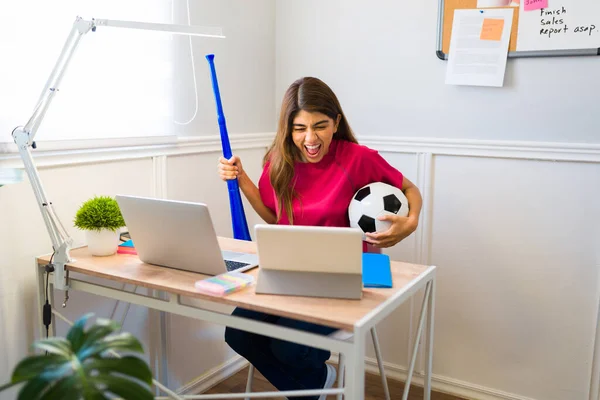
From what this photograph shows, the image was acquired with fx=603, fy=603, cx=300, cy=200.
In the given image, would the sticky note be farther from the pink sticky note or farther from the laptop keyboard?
the laptop keyboard

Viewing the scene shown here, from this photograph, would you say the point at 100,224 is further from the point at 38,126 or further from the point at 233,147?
the point at 233,147

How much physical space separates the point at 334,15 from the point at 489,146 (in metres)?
0.84

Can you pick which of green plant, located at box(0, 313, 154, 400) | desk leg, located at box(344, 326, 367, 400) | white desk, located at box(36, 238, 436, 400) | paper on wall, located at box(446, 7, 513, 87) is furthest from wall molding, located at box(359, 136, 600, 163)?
green plant, located at box(0, 313, 154, 400)

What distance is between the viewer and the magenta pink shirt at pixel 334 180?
6.21ft

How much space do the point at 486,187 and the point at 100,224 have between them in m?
1.39

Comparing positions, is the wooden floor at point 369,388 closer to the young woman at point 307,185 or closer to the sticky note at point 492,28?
the young woman at point 307,185

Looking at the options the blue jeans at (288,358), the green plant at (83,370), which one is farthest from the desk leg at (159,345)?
the green plant at (83,370)

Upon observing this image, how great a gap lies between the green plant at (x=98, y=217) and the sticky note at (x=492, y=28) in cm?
141

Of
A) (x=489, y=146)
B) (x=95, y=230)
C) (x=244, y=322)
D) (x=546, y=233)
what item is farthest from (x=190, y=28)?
(x=546, y=233)

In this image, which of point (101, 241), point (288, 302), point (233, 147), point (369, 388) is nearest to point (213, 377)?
point (369, 388)

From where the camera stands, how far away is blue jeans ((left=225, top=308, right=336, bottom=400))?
1.74 m

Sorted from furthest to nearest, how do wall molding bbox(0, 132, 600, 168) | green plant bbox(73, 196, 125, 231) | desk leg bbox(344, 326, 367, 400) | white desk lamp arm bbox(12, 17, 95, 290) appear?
wall molding bbox(0, 132, 600, 168) → green plant bbox(73, 196, 125, 231) → white desk lamp arm bbox(12, 17, 95, 290) → desk leg bbox(344, 326, 367, 400)

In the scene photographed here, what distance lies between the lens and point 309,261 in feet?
4.23

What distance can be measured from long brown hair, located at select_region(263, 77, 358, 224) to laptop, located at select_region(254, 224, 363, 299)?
604 mm
